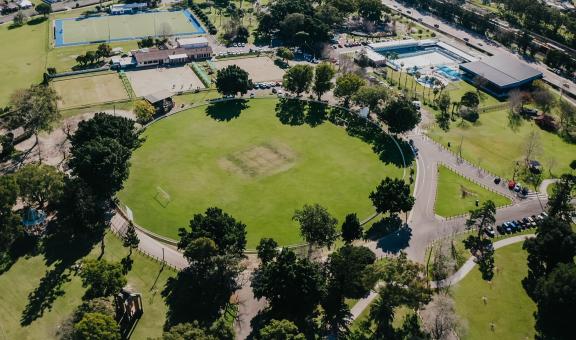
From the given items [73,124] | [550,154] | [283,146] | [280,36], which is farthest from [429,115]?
[73,124]

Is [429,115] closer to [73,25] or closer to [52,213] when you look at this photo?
[52,213]

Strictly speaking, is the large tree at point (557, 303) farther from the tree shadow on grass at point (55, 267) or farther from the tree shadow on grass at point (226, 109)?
the tree shadow on grass at point (226, 109)

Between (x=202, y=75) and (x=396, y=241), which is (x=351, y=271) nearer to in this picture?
(x=396, y=241)

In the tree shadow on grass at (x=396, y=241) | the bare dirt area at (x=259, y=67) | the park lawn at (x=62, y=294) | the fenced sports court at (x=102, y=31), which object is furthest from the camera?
the fenced sports court at (x=102, y=31)

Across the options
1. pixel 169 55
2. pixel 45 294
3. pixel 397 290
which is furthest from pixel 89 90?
pixel 397 290

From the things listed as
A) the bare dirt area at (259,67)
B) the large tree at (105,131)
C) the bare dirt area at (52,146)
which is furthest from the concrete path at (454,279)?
the bare dirt area at (259,67)

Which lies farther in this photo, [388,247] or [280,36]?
[280,36]
